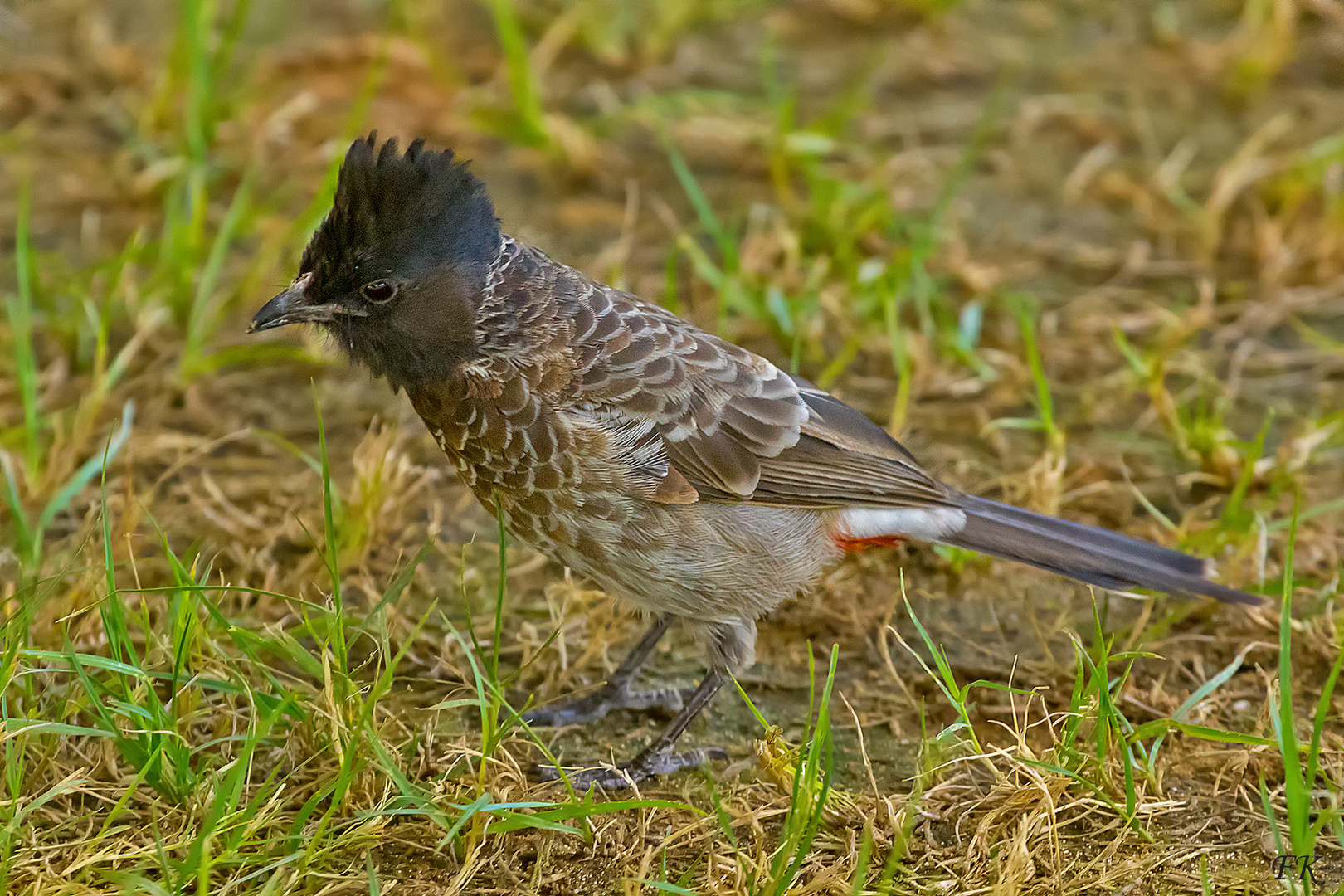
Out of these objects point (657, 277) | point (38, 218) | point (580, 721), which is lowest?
point (580, 721)

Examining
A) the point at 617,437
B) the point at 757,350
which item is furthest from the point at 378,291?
the point at 757,350

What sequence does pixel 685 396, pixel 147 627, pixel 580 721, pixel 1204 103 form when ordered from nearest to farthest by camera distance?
pixel 147 627
pixel 685 396
pixel 580 721
pixel 1204 103

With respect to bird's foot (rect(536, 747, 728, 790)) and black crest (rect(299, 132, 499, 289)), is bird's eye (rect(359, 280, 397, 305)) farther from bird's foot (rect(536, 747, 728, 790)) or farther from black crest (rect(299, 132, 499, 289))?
bird's foot (rect(536, 747, 728, 790))

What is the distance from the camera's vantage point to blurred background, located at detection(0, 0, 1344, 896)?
3346 mm

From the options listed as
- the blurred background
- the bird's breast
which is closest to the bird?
the bird's breast

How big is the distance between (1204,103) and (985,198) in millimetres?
1575

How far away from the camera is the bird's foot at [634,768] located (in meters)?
3.69

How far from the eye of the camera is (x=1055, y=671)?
4055 millimetres

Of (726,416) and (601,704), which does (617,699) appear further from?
(726,416)

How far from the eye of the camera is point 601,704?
4066mm

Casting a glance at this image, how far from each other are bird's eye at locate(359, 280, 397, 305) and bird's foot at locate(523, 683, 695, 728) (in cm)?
135

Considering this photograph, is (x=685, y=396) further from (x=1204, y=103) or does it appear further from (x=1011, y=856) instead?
(x=1204, y=103)

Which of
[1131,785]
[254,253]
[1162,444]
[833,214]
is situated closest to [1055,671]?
[1131,785]

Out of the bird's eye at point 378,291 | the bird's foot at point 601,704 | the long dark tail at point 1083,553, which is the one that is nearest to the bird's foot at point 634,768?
the bird's foot at point 601,704
